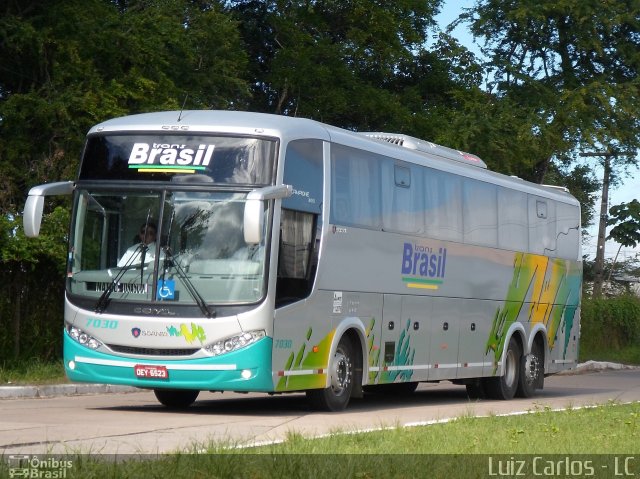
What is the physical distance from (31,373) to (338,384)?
5836mm

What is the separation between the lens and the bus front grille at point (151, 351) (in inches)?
588

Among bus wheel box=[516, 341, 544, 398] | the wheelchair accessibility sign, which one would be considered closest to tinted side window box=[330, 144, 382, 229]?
the wheelchair accessibility sign

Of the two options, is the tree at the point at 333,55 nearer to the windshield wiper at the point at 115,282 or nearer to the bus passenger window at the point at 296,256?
the bus passenger window at the point at 296,256

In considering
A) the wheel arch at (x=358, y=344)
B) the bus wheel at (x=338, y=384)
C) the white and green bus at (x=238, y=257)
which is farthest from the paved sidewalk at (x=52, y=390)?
the wheel arch at (x=358, y=344)

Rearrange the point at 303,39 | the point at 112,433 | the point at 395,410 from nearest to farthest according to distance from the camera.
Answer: the point at 112,433 → the point at 395,410 → the point at 303,39

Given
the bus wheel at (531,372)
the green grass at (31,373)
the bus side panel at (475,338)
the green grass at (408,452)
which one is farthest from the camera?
the bus wheel at (531,372)

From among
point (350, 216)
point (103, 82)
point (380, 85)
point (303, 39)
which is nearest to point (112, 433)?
point (350, 216)

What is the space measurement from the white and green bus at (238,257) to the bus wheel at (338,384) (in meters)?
0.03

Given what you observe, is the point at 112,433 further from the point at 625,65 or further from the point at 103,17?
the point at 625,65

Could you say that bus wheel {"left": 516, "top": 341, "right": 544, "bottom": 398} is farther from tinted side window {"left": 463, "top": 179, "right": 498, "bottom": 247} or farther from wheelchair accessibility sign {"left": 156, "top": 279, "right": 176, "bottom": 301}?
wheelchair accessibility sign {"left": 156, "top": 279, "right": 176, "bottom": 301}

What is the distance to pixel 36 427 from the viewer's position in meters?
13.0

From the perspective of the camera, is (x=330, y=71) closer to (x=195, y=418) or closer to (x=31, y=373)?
(x=31, y=373)

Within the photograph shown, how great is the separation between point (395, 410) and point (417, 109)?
2304cm

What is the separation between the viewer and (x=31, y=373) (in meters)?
20.2
